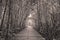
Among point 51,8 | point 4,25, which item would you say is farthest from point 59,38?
point 4,25

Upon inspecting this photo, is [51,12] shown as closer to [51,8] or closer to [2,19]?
[51,8]

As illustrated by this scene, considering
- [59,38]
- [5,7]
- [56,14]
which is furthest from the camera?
[56,14]

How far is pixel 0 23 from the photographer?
20.8 ft

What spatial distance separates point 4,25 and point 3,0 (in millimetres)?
1065

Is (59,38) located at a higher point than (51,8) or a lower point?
lower

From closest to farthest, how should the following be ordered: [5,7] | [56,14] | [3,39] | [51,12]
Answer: [3,39] < [5,7] < [56,14] < [51,12]

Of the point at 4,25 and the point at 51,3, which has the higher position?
the point at 51,3

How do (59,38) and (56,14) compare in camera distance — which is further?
(56,14)

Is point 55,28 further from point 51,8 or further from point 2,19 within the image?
point 2,19

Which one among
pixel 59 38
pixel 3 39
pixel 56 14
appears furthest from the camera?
pixel 56 14

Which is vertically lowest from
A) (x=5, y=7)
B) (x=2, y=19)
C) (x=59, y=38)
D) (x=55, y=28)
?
(x=59, y=38)

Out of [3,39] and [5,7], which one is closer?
[3,39]

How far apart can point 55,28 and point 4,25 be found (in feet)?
9.49

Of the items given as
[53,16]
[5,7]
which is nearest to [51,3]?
[53,16]
